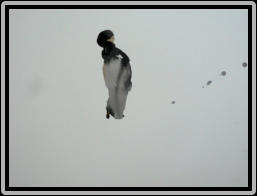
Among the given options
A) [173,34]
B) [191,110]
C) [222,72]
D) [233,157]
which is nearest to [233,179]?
[233,157]

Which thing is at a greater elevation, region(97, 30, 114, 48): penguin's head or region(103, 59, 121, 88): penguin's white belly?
region(97, 30, 114, 48): penguin's head

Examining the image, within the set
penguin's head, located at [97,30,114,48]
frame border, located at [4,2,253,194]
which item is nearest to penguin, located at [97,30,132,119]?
penguin's head, located at [97,30,114,48]

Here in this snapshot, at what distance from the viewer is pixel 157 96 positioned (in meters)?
2.02

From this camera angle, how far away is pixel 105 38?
6.55ft

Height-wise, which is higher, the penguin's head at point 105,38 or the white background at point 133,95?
the penguin's head at point 105,38

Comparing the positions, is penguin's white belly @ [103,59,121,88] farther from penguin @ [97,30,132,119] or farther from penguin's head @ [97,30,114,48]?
penguin's head @ [97,30,114,48]

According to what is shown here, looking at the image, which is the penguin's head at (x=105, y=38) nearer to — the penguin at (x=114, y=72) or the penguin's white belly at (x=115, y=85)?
the penguin at (x=114, y=72)

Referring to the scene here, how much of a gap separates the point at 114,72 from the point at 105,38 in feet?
0.72

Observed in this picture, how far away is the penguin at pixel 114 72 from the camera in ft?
6.52

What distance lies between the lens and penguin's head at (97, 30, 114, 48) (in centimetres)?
199
